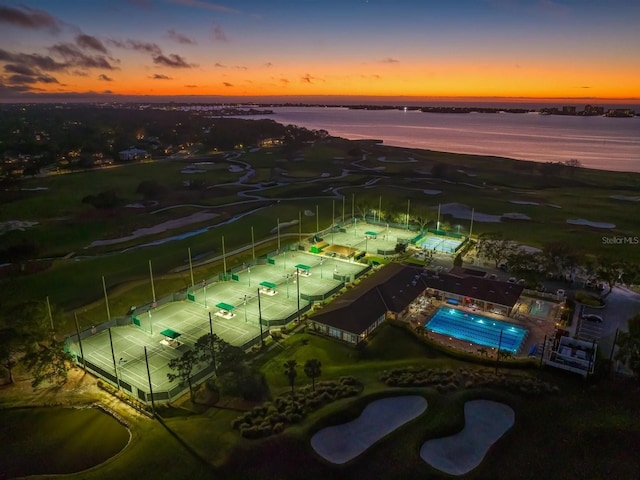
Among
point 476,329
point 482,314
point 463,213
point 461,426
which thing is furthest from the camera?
point 463,213

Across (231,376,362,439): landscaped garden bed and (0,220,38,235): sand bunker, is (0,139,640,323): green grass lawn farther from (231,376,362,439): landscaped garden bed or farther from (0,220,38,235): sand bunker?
(231,376,362,439): landscaped garden bed

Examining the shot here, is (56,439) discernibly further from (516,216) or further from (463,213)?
(516,216)

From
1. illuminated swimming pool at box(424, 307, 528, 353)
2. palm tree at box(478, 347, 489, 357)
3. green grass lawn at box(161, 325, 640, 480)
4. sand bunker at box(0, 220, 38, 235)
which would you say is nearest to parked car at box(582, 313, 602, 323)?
illuminated swimming pool at box(424, 307, 528, 353)

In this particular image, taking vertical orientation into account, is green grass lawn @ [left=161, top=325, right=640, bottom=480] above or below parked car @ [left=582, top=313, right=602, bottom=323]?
above

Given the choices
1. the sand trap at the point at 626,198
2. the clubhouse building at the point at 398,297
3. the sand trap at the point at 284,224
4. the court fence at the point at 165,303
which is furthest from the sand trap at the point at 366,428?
the sand trap at the point at 626,198

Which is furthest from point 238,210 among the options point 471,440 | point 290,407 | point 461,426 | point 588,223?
point 471,440

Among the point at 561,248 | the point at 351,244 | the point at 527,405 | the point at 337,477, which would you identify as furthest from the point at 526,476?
the point at 351,244
